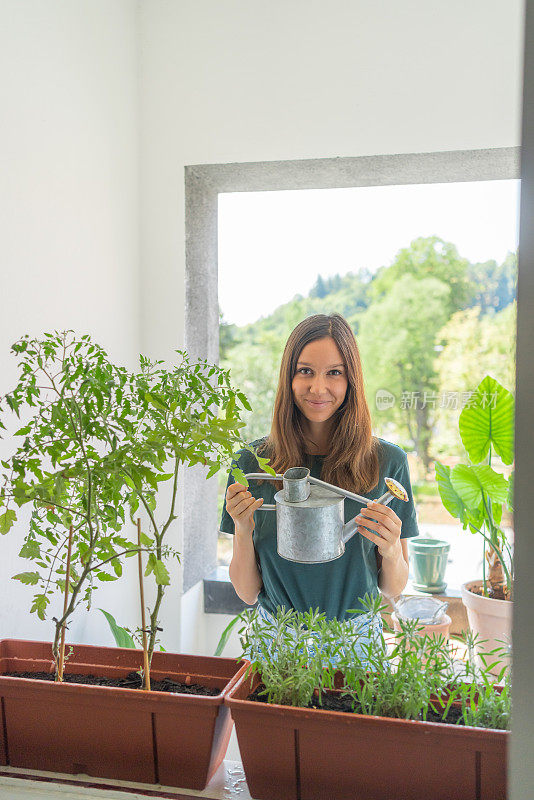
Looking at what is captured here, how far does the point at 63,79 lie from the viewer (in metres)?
2.00

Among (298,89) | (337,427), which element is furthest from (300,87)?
(337,427)

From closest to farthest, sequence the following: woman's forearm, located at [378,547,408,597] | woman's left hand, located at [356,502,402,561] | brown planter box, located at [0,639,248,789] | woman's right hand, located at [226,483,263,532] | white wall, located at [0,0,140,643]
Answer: brown planter box, located at [0,639,248,789]
woman's left hand, located at [356,502,402,561]
woman's right hand, located at [226,483,263,532]
woman's forearm, located at [378,547,408,597]
white wall, located at [0,0,140,643]

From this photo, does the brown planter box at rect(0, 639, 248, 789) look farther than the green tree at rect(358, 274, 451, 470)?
No

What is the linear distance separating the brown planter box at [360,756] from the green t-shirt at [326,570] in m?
0.71

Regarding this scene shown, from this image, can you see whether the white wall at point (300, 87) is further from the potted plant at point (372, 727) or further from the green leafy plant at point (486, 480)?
the potted plant at point (372, 727)

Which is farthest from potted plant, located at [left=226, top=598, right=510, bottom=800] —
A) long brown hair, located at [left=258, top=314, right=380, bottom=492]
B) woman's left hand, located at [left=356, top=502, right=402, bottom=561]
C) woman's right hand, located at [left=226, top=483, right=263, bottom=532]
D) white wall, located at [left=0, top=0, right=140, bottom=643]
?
white wall, located at [left=0, top=0, right=140, bottom=643]

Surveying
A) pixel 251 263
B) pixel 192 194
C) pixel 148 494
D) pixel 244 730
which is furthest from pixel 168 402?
pixel 251 263

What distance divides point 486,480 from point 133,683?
60.8 inches

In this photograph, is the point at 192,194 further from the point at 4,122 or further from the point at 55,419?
the point at 55,419

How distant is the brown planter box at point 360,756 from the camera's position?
2.76ft

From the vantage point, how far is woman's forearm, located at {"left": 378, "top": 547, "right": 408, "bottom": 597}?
1.62 meters

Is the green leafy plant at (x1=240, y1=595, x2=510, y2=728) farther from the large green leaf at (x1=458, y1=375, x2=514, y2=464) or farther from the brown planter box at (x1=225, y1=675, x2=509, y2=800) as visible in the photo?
the large green leaf at (x1=458, y1=375, x2=514, y2=464)

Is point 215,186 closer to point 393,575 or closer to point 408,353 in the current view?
point 408,353

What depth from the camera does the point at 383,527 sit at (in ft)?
4.59
